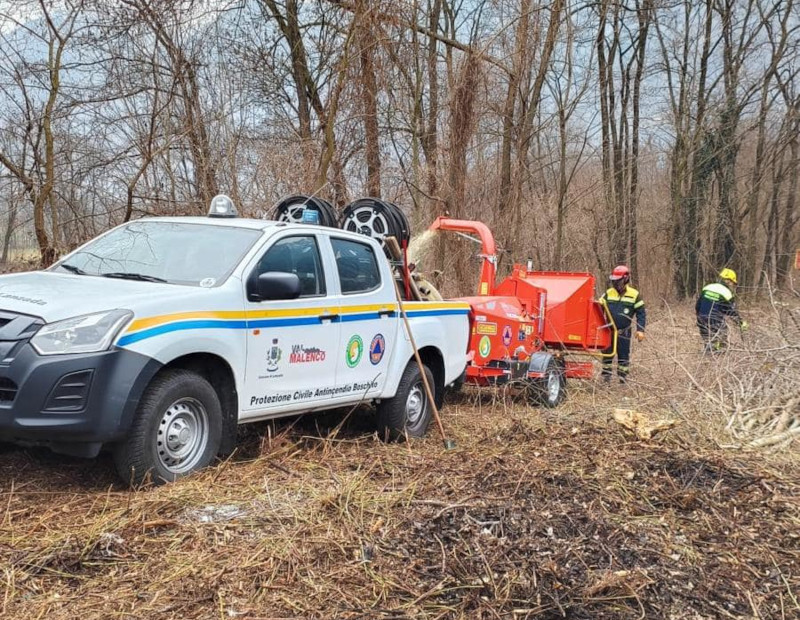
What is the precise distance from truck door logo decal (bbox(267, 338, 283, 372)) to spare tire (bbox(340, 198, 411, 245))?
2.73m

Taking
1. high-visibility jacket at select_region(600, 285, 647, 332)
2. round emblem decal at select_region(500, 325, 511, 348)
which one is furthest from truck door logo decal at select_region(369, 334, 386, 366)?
high-visibility jacket at select_region(600, 285, 647, 332)

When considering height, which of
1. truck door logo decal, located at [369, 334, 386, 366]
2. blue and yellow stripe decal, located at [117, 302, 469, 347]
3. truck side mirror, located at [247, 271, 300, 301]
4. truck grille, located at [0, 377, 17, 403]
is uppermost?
truck side mirror, located at [247, 271, 300, 301]

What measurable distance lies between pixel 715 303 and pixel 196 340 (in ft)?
29.2

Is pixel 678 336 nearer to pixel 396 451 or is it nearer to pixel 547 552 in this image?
pixel 396 451

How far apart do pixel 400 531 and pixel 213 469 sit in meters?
→ 1.60

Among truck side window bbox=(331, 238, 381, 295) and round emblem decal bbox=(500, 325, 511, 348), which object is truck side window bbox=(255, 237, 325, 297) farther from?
round emblem decal bbox=(500, 325, 511, 348)

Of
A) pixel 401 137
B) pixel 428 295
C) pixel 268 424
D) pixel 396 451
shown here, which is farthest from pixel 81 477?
pixel 401 137

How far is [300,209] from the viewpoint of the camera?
8273 millimetres

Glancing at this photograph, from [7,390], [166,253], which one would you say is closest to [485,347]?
[166,253]

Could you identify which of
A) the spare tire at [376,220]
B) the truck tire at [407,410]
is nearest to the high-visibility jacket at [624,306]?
the spare tire at [376,220]

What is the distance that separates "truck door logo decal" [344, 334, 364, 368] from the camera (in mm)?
6312

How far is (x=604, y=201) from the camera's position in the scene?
86.8 feet

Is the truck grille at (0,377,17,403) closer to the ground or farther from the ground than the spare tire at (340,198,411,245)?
closer to the ground

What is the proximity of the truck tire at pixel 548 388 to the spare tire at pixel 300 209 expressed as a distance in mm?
3468
